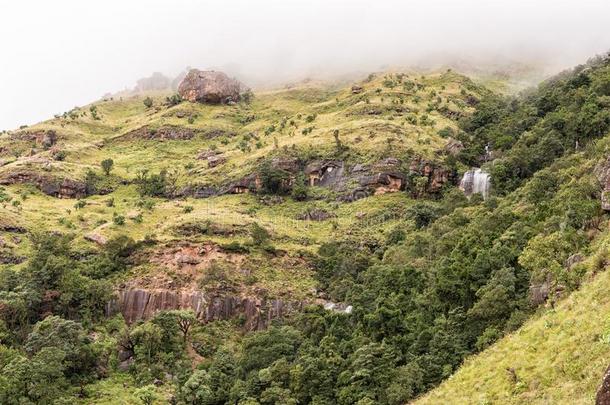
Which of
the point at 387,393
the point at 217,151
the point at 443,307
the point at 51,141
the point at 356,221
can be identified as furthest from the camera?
the point at 51,141

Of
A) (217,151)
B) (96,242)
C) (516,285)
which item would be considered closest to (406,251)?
(516,285)

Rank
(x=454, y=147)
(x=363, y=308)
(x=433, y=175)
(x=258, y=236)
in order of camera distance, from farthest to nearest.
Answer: (x=454, y=147) < (x=433, y=175) < (x=258, y=236) < (x=363, y=308)

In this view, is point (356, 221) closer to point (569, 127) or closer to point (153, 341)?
point (569, 127)

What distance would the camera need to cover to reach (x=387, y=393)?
145 ft

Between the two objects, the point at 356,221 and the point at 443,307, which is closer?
the point at 443,307

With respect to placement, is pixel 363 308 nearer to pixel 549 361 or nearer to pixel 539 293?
pixel 539 293

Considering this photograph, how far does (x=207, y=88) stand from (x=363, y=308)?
13460 centimetres

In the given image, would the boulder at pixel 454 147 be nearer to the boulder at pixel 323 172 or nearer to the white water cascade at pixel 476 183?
the white water cascade at pixel 476 183

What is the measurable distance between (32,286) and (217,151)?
3011 inches

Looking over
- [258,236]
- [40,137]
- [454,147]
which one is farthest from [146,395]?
[40,137]

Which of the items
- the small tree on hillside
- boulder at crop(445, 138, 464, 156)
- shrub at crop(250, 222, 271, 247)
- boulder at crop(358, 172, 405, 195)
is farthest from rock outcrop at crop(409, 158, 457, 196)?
the small tree on hillside

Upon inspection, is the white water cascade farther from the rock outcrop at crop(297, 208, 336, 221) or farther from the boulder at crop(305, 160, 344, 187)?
the boulder at crop(305, 160, 344, 187)

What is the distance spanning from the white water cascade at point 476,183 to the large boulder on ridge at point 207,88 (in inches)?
3975

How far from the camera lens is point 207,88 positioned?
181125mm
